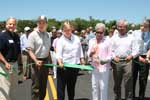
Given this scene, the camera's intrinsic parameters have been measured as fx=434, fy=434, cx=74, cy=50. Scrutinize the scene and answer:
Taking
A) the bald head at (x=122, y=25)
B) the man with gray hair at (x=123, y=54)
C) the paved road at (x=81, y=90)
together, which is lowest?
the paved road at (x=81, y=90)

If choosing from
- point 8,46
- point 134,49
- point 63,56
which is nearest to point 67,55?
point 63,56

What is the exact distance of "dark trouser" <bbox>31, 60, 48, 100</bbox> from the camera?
961 cm

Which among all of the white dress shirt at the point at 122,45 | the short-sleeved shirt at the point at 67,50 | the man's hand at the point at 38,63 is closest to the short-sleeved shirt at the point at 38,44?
the man's hand at the point at 38,63

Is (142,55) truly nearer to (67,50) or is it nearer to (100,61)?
(100,61)

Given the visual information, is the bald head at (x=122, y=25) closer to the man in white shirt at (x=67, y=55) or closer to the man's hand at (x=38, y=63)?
the man in white shirt at (x=67, y=55)

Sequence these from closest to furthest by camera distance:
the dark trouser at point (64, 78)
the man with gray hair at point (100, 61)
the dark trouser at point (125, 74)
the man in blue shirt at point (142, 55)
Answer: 1. the man with gray hair at point (100, 61)
2. the dark trouser at point (64, 78)
3. the dark trouser at point (125, 74)
4. the man in blue shirt at point (142, 55)

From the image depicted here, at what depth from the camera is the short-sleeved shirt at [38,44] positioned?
943 centimetres

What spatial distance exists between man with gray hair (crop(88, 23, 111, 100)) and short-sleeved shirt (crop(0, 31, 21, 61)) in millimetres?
1628

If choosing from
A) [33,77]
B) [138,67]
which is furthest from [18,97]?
[138,67]

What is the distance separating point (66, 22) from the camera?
9438 millimetres

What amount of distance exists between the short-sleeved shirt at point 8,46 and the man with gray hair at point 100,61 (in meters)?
1.63

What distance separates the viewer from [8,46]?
8922 mm

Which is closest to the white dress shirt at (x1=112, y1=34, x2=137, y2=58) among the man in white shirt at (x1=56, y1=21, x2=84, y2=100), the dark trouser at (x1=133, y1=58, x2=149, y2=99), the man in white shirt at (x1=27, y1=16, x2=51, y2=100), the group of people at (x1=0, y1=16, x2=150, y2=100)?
the group of people at (x1=0, y1=16, x2=150, y2=100)

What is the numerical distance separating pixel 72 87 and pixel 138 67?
251cm
